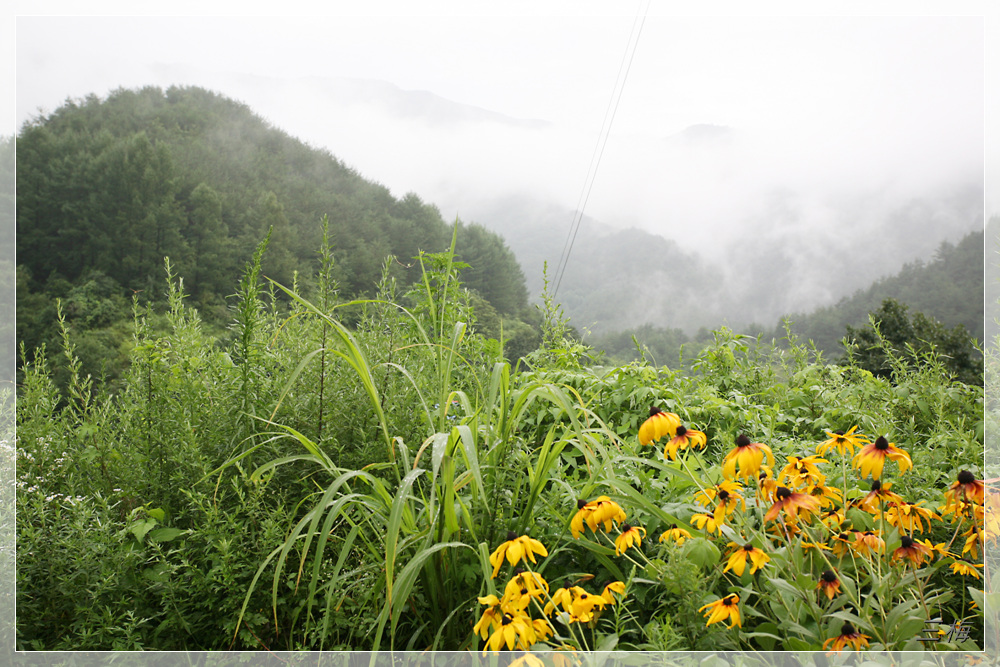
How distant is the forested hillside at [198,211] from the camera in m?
3.12

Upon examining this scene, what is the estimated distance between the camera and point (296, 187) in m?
3.85

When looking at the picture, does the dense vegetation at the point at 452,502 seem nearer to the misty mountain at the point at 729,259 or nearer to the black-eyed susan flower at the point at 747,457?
the black-eyed susan flower at the point at 747,457

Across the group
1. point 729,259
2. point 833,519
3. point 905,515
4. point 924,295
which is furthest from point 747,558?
point 924,295

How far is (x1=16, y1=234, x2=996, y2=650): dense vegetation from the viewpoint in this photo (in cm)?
73

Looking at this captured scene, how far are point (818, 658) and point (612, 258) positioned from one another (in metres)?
2.76

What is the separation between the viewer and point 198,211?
3.71 metres

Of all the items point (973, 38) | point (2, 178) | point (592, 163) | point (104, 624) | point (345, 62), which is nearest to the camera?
point (104, 624)

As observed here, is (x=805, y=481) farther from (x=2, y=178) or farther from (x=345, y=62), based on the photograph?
(x=345, y=62)

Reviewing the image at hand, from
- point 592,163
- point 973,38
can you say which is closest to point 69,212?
point 592,163

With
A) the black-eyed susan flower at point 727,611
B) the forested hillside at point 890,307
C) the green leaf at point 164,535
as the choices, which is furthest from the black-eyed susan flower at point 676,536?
the forested hillside at point 890,307

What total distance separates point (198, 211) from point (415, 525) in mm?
3734

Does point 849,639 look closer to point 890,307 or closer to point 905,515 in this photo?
point 905,515

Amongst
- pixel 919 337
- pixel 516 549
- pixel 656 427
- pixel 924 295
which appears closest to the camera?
A: pixel 516 549

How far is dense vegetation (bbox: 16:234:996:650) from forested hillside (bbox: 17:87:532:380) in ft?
5.63
